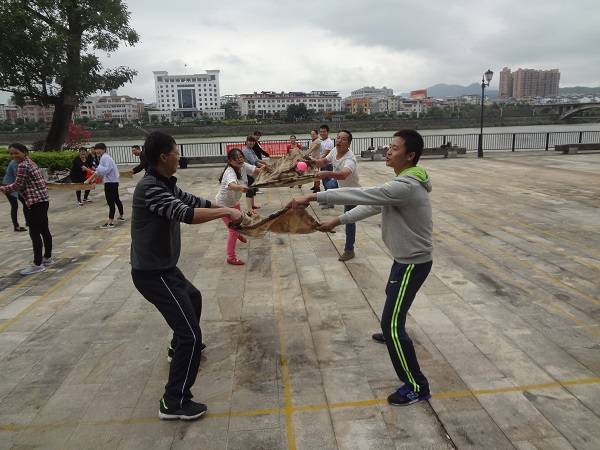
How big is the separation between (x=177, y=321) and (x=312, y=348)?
5.11 feet

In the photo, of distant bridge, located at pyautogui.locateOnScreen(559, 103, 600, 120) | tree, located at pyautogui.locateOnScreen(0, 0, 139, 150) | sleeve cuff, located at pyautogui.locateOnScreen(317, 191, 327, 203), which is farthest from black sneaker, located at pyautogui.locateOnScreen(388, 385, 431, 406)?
distant bridge, located at pyautogui.locateOnScreen(559, 103, 600, 120)

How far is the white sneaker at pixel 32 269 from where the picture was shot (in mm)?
6639

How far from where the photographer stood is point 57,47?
58.2ft

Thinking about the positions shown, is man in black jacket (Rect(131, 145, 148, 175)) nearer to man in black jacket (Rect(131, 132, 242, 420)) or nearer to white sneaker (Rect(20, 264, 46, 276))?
man in black jacket (Rect(131, 132, 242, 420))

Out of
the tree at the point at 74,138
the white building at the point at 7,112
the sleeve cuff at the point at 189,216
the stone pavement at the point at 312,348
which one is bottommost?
the stone pavement at the point at 312,348

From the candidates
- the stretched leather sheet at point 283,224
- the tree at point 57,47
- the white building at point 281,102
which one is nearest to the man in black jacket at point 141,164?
the stretched leather sheet at point 283,224

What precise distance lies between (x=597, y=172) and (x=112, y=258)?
51.8 feet

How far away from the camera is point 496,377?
3.62m

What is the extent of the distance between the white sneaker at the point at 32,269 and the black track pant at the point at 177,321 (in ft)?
14.9

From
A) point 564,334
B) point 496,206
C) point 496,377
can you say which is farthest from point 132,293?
point 496,206

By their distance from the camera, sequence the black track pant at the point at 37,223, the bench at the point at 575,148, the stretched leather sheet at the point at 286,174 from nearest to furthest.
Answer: the stretched leather sheet at the point at 286,174, the black track pant at the point at 37,223, the bench at the point at 575,148

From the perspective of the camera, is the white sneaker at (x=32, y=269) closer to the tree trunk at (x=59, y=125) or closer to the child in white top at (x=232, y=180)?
the child in white top at (x=232, y=180)

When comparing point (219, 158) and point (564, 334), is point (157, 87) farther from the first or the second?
point (564, 334)

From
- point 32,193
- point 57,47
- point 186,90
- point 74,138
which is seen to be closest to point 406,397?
point 32,193
